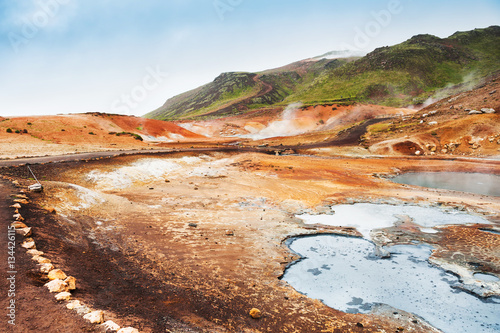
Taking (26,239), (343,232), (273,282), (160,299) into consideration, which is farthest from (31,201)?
(343,232)

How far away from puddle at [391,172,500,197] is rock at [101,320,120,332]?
74.6 feet

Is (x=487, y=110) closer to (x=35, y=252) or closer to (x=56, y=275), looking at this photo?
(x=56, y=275)

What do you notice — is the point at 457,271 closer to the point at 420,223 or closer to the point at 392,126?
the point at 420,223

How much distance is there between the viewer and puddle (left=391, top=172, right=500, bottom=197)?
18578mm

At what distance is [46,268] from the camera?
4.93m

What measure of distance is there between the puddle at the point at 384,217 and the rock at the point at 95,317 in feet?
30.7

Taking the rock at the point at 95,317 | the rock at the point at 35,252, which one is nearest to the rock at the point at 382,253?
the rock at the point at 95,317

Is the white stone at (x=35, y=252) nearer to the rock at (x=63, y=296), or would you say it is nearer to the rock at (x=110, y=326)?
the rock at (x=63, y=296)

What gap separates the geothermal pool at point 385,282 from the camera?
5.91 m

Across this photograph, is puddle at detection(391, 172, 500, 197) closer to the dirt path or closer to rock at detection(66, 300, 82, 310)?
rock at detection(66, 300, 82, 310)

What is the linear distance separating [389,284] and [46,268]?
27.8ft

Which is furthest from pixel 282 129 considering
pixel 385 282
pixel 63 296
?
pixel 63 296

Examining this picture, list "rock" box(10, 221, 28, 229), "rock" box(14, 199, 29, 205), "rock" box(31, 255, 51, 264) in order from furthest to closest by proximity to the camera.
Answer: "rock" box(14, 199, 29, 205) < "rock" box(10, 221, 28, 229) < "rock" box(31, 255, 51, 264)

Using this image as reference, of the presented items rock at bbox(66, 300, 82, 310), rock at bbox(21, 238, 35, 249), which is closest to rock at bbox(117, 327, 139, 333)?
rock at bbox(66, 300, 82, 310)
